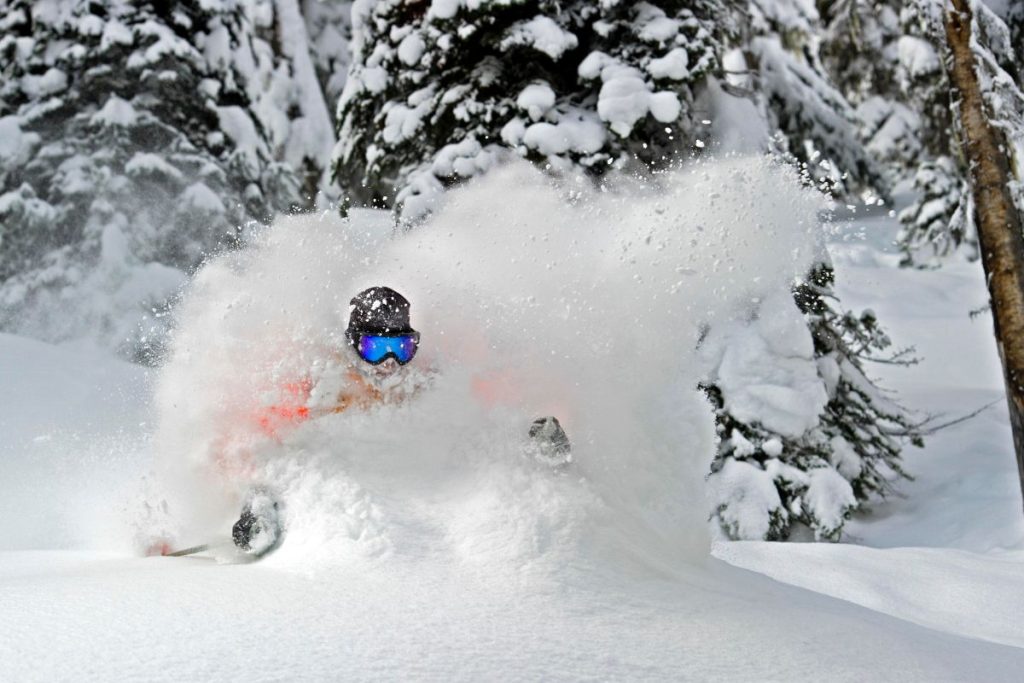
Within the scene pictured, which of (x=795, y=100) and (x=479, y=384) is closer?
(x=479, y=384)

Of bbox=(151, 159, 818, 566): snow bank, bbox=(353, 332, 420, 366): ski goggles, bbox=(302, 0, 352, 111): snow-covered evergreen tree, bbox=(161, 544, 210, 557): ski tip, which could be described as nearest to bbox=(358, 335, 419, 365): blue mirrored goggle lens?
bbox=(353, 332, 420, 366): ski goggles

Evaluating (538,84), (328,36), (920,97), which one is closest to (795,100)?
(538,84)

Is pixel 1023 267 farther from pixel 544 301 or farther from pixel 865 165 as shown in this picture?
pixel 865 165

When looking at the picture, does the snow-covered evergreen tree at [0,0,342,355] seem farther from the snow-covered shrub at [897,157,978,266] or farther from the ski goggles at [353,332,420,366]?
Result: the snow-covered shrub at [897,157,978,266]

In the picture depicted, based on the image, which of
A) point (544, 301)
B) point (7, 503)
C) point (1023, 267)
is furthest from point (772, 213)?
point (7, 503)

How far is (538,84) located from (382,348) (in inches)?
186

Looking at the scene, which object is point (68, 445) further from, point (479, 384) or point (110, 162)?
point (110, 162)

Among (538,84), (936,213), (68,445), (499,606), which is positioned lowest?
(499,606)

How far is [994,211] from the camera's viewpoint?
671 centimetres

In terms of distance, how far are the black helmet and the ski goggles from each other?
0.03 meters

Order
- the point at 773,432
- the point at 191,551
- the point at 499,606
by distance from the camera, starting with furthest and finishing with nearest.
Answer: the point at 773,432 < the point at 191,551 < the point at 499,606

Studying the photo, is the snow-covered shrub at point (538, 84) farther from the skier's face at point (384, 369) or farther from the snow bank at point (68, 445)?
the skier's face at point (384, 369)

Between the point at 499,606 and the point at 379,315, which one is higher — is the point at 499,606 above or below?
below

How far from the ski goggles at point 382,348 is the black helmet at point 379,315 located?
0.03 m
